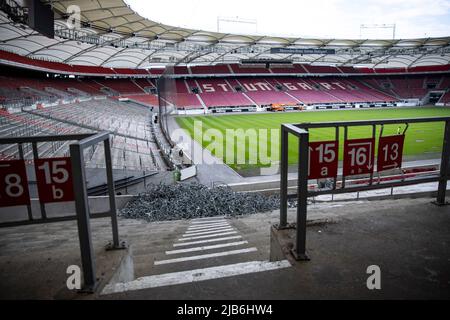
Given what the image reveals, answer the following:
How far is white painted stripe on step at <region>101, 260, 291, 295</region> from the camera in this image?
272 centimetres

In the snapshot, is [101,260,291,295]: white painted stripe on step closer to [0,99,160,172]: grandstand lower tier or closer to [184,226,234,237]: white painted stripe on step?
[184,226,234,237]: white painted stripe on step

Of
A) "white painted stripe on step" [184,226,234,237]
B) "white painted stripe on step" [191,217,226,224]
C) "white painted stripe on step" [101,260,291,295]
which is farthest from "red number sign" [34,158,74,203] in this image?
"white painted stripe on step" [191,217,226,224]

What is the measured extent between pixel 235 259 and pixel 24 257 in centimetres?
255

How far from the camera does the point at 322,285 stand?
8.93ft

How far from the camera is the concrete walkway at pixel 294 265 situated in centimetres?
265

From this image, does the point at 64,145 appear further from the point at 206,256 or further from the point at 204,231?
the point at 206,256

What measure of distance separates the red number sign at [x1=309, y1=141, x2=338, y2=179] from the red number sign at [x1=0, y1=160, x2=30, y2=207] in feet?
9.94

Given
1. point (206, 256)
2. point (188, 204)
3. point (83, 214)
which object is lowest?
point (188, 204)

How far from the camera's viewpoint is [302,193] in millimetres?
3059

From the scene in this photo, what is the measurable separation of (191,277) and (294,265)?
1039 millimetres

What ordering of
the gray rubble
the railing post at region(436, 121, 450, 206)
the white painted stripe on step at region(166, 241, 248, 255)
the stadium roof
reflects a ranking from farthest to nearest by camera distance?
1. the stadium roof
2. the gray rubble
3. the white painted stripe on step at region(166, 241, 248, 255)
4. the railing post at region(436, 121, 450, 206)

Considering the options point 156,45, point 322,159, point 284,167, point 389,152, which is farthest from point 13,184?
point 156,45

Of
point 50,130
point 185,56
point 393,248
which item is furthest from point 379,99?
point 393,248

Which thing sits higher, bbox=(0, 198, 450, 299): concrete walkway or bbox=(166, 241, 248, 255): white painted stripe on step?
bbox=(0, 198, 450, 299): concrete walkway
